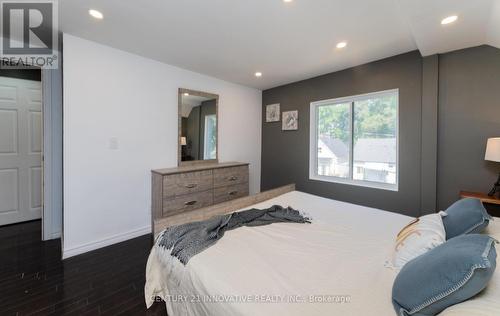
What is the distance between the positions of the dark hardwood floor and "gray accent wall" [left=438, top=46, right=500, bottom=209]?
3301 mm

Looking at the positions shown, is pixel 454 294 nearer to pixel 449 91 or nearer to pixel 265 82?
pixel 449 91

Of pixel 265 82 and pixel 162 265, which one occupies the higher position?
pixel 265 82

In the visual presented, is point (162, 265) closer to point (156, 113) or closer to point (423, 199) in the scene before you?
point (156, 113)

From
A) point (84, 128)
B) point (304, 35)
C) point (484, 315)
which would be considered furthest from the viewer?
point (84, 128)

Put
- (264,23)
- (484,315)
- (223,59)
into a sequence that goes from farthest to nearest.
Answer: (223,59) → (264,23) → (484,315)

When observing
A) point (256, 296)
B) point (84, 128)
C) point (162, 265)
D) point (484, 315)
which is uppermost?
point (84, 128)

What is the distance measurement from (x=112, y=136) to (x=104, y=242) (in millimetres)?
1293

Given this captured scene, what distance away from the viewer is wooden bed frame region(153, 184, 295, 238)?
161cm

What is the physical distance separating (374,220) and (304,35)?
1954 millimetres

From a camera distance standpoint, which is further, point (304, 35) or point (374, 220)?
point (304, 35)

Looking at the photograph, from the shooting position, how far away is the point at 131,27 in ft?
7.00

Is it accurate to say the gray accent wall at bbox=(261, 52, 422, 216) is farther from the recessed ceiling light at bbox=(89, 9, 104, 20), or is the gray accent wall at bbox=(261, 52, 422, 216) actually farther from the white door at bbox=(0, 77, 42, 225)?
the white door at bbox=(0, 77, 42, 225)

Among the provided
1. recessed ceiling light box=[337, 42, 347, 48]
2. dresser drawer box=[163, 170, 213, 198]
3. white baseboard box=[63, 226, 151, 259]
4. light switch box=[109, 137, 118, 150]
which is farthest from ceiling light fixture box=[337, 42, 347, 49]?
white baseboard box=[63, 226, 151, 259]

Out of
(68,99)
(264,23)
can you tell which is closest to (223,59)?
(264,23)
